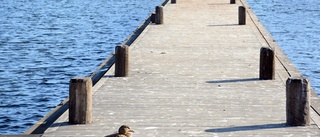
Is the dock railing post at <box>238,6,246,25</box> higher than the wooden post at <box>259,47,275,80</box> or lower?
higher

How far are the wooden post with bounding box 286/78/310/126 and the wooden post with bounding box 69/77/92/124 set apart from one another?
2994 mm

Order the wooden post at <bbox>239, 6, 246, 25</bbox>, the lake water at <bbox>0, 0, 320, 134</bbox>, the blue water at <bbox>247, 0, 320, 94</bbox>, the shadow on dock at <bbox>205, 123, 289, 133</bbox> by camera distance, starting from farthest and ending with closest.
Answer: the wooden post at <bbox>239, 6, 246, 25</bbox>
the blue water at <bbox>247, 0, 320, 94</bbox>
the lake water at <bbox>0, 0, 320, 134</bbox>
the shadow on dock at <bbox>205, 123, 289, 133</bbox>

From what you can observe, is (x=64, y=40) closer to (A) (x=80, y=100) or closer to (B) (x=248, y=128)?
(A) (x=80, y=100)

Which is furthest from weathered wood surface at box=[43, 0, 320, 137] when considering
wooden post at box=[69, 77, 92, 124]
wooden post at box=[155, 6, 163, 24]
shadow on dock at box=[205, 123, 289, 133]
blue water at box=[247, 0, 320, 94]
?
wooden post at box=[155, 6, 163, 24]

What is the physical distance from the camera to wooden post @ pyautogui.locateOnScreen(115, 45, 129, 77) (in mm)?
17016

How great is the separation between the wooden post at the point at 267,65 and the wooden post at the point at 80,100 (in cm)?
524

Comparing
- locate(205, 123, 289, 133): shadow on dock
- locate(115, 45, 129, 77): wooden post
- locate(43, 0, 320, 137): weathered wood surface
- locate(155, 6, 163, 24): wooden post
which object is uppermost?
locate(155, 6, 163, 24): wooden post

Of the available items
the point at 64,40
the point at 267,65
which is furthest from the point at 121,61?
the point at 64,40

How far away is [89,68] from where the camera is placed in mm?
28672

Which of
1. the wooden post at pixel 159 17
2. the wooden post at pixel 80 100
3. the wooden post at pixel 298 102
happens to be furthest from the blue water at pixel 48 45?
the wooden post at pixel 298 102

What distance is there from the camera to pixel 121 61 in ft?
56.0

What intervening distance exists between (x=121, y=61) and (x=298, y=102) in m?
5.63

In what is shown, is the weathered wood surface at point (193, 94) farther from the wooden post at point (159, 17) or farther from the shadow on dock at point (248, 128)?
the wooden post at point (159, 17)

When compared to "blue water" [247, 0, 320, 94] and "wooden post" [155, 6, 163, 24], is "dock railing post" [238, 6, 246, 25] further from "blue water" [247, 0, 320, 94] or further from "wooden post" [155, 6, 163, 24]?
"wooden post" [155, 6, 163, 24]
